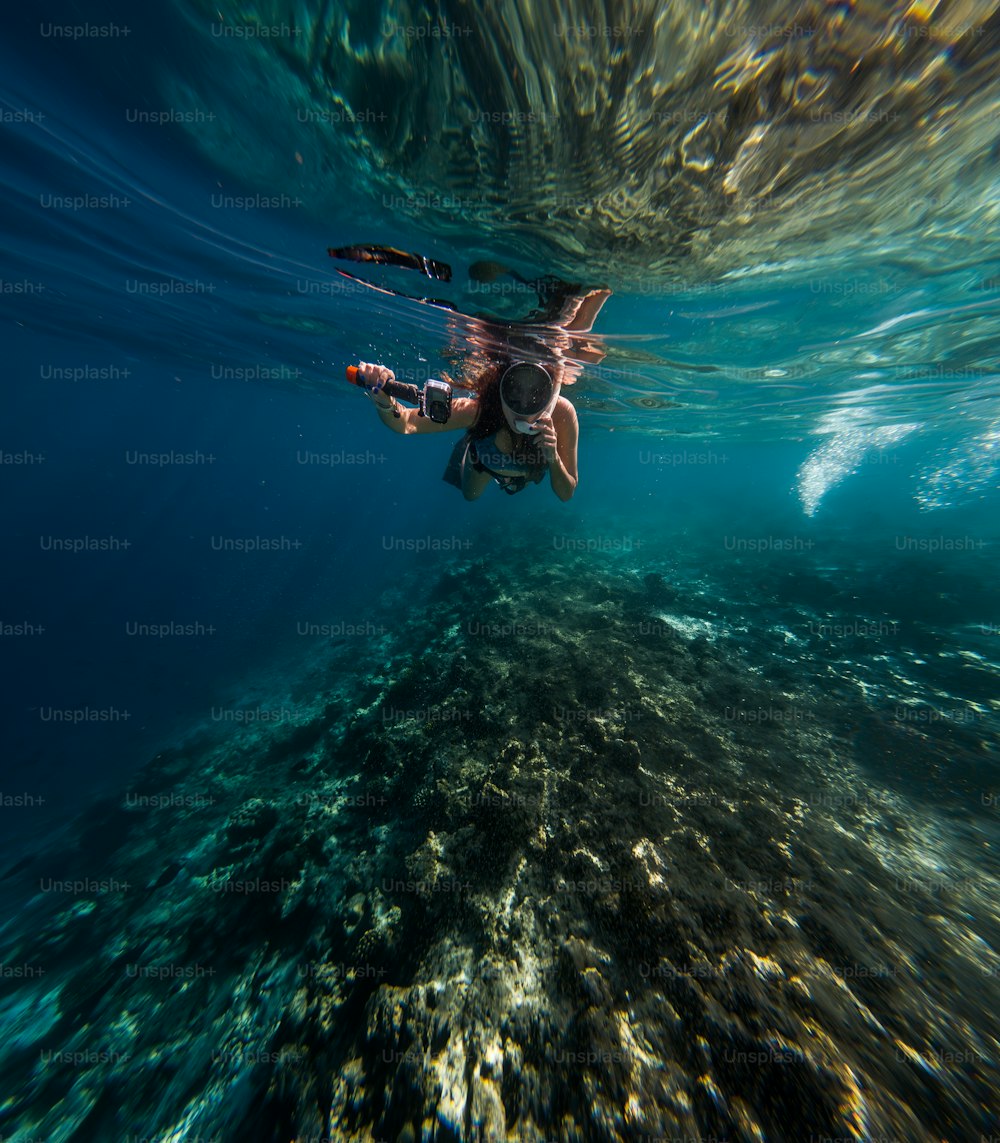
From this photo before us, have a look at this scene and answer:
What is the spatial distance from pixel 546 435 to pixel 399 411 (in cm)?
174

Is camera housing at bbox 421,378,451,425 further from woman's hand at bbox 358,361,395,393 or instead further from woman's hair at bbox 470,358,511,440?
woman's hair at bbox 470,358,511,440

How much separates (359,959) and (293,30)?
31.6ft

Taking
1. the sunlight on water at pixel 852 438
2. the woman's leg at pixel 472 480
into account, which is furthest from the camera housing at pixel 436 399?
the sunlight on water at pixel 852 438

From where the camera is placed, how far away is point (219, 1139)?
9.45 ft

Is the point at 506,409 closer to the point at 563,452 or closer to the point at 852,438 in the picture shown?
the point at 563,452

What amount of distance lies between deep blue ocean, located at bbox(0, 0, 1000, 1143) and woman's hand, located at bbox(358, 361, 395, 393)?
3.52m

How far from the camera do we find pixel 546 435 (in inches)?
195

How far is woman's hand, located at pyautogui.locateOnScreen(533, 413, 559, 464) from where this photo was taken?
485cm

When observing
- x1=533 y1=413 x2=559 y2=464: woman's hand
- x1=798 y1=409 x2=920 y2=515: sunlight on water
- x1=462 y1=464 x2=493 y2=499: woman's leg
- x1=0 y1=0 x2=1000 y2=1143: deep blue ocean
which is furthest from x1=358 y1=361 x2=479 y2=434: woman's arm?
x1=798 y1=409 x2=920 y2=515: sunlight on water

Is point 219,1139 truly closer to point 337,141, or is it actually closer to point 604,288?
point 337,141

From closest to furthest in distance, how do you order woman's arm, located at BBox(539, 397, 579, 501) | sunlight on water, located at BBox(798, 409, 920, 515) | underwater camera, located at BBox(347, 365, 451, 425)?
1. underwater camera, located at BBox(347, 365, 451, 425)
2. woman's arm, located at BBox(539, 397, 579, 501)
3. sunlight on water, located at BBox(798, 409, 920, 515)

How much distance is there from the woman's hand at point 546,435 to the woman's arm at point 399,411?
1.08 metres

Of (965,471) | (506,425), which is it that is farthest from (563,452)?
(965,471)

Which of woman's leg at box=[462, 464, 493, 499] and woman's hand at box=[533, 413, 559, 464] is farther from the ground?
woman's hand at box=[533, 413, 559, 464]
